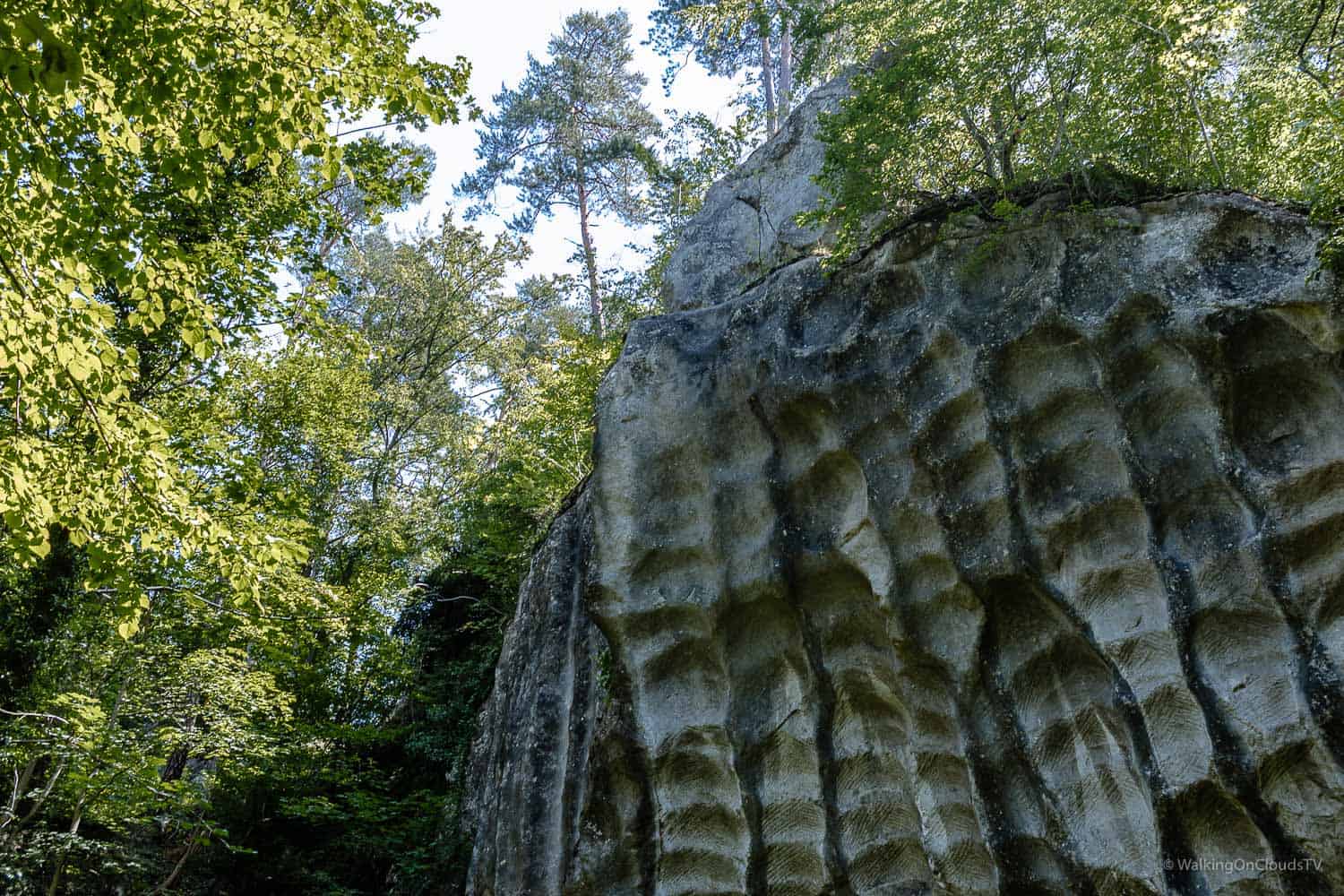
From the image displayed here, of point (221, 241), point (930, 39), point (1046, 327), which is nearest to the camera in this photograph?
point (1046, 327)

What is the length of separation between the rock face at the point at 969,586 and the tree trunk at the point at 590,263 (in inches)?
466

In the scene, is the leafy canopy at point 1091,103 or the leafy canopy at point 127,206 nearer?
the leafy canopy at point 127,206

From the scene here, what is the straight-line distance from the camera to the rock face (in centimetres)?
611

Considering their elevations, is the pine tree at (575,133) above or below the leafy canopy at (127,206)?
above

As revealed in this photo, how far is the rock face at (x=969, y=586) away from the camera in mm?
6105

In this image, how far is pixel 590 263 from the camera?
22.4 meters

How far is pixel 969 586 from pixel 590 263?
16.8 meters

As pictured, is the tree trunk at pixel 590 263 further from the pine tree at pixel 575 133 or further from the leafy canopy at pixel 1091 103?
the leafy canopy at pixel 1091 103

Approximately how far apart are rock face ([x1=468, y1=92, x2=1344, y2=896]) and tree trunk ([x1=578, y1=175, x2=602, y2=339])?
1183 cm

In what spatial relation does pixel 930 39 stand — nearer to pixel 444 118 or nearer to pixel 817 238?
pixel 817 238

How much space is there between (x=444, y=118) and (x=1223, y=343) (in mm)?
5797

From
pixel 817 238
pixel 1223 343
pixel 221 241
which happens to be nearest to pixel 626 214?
pixel 817 238

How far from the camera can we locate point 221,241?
32.5 feet

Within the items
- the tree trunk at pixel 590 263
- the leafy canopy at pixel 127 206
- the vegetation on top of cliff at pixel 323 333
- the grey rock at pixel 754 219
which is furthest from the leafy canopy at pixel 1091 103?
the tree trunk at pixel 590 263
